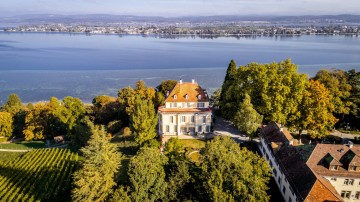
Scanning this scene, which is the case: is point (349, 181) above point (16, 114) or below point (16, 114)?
above

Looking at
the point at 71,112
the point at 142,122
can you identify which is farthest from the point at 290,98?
the point at 71,112

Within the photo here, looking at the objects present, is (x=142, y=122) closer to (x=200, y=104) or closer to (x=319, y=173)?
(x=200, y=104)

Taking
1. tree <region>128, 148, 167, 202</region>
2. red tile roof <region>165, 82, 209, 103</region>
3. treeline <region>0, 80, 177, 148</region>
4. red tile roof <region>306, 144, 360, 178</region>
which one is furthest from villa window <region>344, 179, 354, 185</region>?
treeline <region>0, 80, 177, 148</region>

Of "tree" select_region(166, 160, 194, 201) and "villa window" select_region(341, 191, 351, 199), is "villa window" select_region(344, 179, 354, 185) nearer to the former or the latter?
"villa window" select_region(341, 191, 351, 199)

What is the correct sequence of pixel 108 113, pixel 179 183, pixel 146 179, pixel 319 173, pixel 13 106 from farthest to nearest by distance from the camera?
1. pixel 13 106
2. pixel 108 113
3. pixel 319 173
4. pixel 179 183
5. pixel 146 179

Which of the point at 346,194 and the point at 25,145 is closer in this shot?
the point at 346,194

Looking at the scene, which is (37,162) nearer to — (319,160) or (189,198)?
(189,198)

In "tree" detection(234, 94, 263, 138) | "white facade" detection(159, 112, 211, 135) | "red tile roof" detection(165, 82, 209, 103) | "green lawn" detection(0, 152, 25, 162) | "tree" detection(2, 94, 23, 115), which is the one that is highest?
"red tile roof" detection(165, 82, 209, 103)
